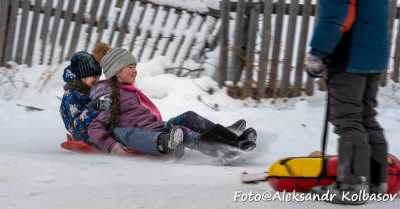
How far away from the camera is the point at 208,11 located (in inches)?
331

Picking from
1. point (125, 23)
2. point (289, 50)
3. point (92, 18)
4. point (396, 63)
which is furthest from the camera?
point (92, 18)

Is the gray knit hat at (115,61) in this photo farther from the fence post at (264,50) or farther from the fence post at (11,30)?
the fence post at (11,30)

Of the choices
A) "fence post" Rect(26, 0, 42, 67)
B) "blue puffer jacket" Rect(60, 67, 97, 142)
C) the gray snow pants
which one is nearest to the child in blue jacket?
"blue puffer jacket" Rect(60, 67, 97, 142)

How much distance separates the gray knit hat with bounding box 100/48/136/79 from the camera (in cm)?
580

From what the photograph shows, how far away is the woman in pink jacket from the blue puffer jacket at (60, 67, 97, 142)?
133 millimetres

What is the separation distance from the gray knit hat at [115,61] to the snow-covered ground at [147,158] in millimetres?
732

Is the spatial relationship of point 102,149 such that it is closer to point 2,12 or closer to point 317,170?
point 317,170

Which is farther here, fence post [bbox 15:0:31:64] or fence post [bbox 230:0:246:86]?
fence post [bbox 15:0:31:64]

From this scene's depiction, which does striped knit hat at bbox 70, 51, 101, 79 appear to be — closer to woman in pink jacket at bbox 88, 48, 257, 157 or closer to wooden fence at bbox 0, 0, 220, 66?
woman in pink jacket at bbox 88, 48, 257, 157

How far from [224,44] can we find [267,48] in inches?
19.1

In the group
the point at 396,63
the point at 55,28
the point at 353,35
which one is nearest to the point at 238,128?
the point at 353,35

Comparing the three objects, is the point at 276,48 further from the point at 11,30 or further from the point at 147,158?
the point at 11,30

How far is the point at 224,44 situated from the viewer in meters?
7.74

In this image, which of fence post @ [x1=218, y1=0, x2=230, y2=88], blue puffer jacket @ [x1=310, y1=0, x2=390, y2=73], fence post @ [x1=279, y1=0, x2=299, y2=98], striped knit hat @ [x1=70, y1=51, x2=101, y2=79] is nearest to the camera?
blue puffer jacket @ [x1=310, y1=0, x2=390, y2=73]
